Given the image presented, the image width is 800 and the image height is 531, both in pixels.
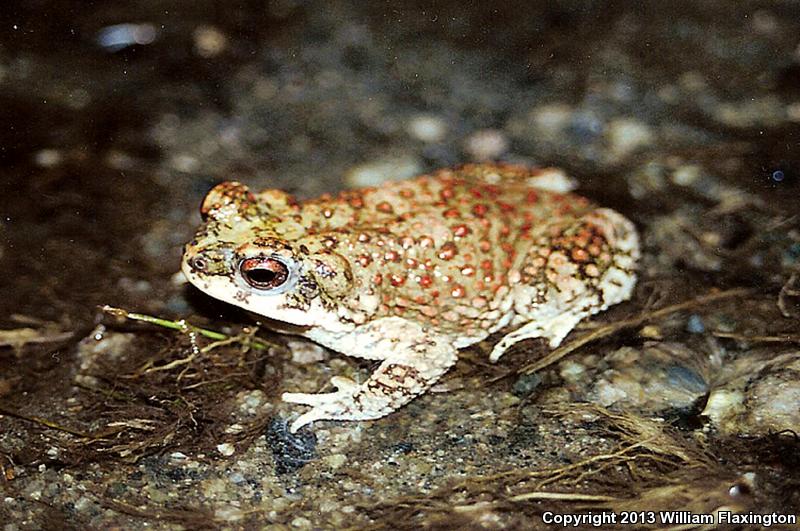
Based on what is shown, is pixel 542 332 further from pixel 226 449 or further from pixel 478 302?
pixel 226 449

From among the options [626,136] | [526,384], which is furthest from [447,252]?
[626,136]

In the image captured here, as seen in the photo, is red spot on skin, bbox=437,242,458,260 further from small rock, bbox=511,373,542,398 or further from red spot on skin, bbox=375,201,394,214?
small rock, bbox=511,373,542,398

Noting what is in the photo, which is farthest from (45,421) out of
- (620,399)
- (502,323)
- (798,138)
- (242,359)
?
(798,138)

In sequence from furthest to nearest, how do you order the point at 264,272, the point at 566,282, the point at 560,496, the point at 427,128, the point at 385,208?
the point at 427,128
the point at 385,208
the point at 566,282
the point at 264,272
the point at 560,496

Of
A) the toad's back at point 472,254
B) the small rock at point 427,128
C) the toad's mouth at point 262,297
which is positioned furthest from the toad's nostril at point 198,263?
the small rock at point 427,128

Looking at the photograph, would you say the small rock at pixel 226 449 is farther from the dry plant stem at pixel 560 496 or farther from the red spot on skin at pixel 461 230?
the red spot on skin at pixel 461 230

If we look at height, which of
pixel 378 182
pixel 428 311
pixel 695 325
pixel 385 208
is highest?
pixel 385 208
